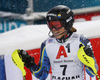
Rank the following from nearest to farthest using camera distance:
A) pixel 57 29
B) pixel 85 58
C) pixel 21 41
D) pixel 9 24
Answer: pixel 85 58
pixel 57 29
pixel 21 41
pixel 9 24

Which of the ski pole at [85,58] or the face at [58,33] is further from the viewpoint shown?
the face at [58,33]

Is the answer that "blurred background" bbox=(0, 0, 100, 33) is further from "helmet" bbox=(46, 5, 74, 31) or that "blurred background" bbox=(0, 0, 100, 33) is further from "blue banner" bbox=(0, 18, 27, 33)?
"helmet" bbox=(46, 5, 74, 31)

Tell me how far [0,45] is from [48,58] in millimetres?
1047

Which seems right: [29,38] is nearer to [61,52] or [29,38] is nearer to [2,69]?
[2,69]

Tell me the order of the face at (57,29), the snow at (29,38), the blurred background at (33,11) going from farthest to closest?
the blurred background at (33,11) → the snow at (29,38) → the face at (57,29)

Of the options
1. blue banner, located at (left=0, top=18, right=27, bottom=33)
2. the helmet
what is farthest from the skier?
blue banner, located at (left=0, top=18, right=27, bottom=33)

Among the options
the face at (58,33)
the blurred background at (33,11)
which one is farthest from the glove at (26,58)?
the blurred background at (33,11)

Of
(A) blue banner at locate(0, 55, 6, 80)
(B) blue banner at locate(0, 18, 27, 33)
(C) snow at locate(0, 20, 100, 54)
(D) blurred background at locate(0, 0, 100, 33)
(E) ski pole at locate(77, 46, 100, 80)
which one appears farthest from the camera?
(B) blue banner at locate(0, 18, 27, 33)

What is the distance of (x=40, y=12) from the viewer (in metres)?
9.66

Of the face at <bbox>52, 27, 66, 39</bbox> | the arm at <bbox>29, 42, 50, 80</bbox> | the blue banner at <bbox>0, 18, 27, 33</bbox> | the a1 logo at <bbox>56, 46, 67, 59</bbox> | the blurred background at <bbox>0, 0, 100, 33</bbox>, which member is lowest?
the blue banner at <bbox>0, 18, 27, 33</bbox>

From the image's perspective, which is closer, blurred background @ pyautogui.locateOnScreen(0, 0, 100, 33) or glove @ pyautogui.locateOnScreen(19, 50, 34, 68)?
glove @ pyautogui.locateOnScreen(19, 50, 34, 68)

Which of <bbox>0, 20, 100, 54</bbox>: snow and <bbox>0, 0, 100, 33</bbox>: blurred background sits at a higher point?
<bbox>0, 20, 100, 54</bbox>: snow

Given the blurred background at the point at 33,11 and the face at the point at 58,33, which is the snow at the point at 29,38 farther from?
the blurred background at the point at 33,11

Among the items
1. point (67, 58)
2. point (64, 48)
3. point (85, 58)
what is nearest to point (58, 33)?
point (64, 48)
